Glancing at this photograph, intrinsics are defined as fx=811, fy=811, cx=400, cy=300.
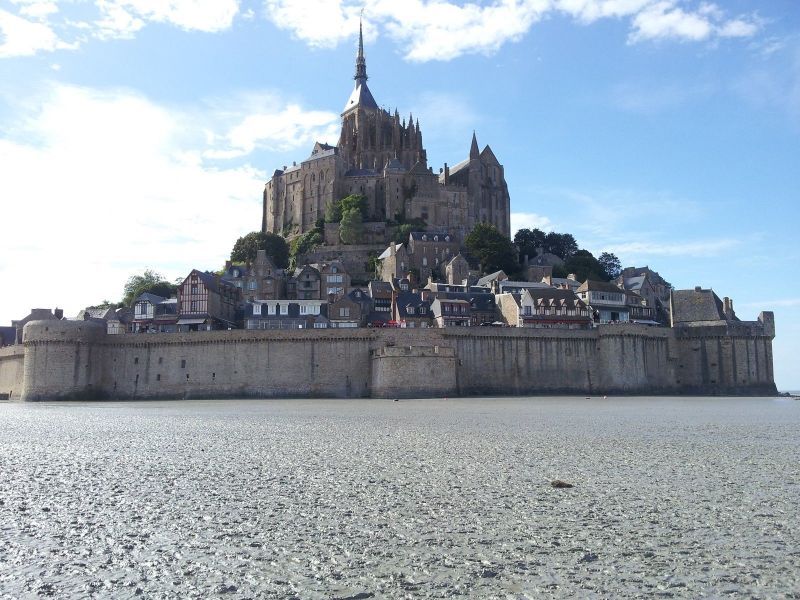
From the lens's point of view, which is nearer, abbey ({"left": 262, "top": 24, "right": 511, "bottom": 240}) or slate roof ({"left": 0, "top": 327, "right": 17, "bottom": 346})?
slate roof ({"left": 0, "top": 327, "right": 17, "bottom": 346})

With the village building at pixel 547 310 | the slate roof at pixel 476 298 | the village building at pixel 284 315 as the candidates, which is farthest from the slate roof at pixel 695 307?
the village building at pixel 284 315

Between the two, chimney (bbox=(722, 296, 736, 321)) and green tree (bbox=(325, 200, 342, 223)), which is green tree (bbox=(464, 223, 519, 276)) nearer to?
green tree (bbox=(325, 200, 342, 223))

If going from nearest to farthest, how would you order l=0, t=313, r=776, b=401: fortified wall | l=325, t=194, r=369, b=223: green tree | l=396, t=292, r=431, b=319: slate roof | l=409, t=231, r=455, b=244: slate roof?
1. l=0, t=313, r=776, b=401: fortified wall
2. l=396, t=292, r=431, b=319: slate roof
3. l=409, t=231, r=455, b=244: slate roof
4. l=325, t=194, r=369, b=223: green tree

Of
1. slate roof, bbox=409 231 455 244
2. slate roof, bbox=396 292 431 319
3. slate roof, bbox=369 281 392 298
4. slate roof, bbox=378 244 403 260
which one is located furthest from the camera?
slate roof, bbox=409 231 455 244

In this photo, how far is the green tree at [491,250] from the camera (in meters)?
82.8

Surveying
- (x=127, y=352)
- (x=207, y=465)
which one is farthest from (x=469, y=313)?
(x=207, y=465)

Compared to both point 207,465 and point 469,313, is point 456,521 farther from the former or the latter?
point 469,313

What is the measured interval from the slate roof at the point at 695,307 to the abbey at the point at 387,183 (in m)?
33.5

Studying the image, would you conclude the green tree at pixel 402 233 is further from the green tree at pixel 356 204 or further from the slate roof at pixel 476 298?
the slate roof at pixel 476 298

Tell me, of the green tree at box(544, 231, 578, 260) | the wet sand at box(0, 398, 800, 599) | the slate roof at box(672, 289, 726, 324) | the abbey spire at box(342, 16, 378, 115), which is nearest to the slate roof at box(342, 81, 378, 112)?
the abbey spire at box(342, 16, 378, 115)

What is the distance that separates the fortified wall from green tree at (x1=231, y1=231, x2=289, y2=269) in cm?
2957

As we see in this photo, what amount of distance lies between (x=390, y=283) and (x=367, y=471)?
58.8 meters

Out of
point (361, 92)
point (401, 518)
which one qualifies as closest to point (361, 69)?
point (361, 92)

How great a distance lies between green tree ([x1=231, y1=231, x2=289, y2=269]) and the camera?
8694cm
